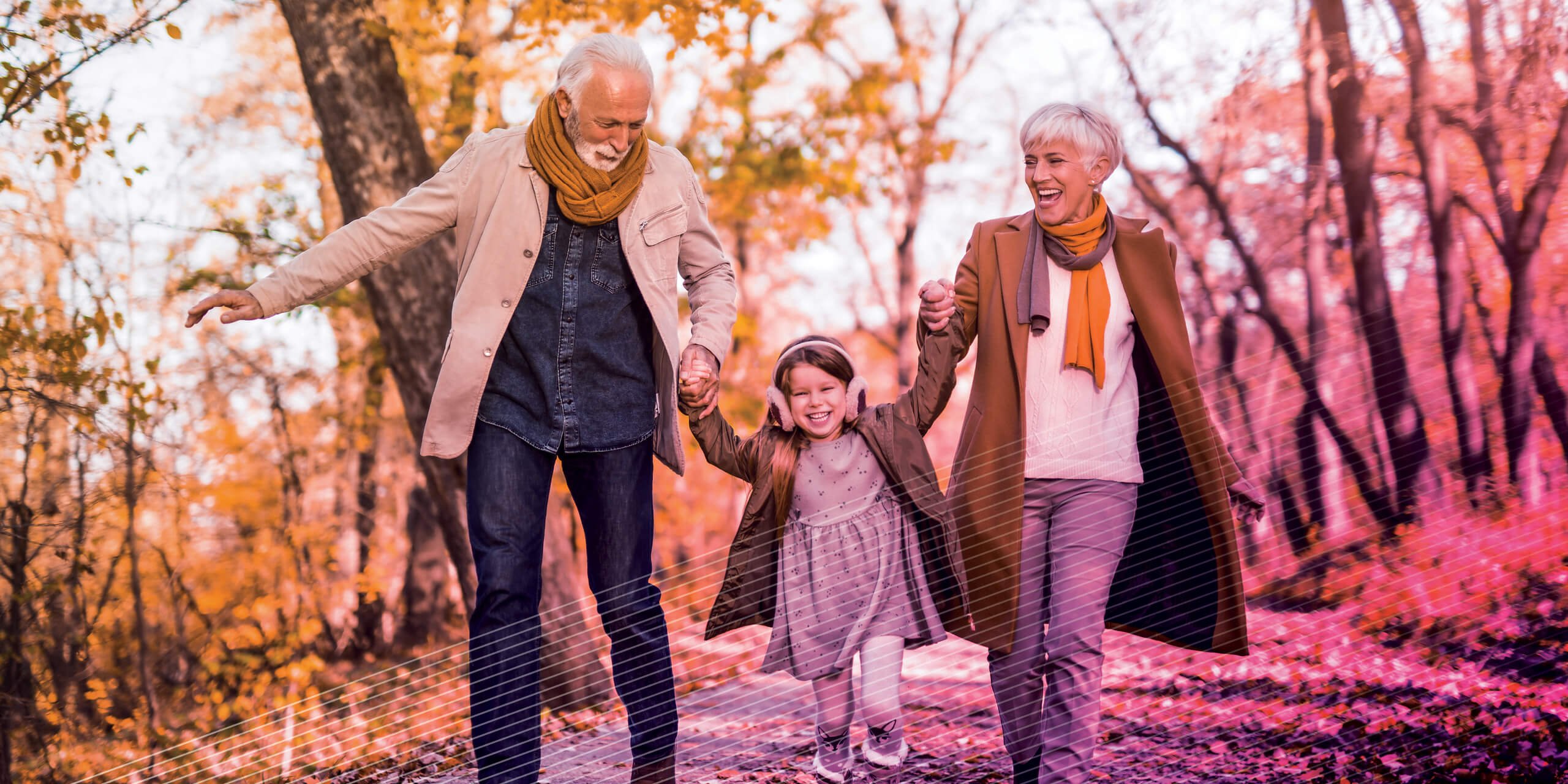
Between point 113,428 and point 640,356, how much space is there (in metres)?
2.62

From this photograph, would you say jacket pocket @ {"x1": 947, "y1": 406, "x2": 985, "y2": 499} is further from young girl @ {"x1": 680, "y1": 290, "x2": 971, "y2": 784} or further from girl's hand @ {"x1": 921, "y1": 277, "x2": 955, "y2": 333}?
girl's hand @ {"x1": 921, "y1": 277, "x2": 955, "y2": 333}

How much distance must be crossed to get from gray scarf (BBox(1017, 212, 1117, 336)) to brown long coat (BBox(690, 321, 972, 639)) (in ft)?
0.51

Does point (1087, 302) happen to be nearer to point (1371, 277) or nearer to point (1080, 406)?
point (1080, 406)

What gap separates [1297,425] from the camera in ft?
20.8

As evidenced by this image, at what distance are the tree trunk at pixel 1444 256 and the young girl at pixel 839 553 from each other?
144 inches

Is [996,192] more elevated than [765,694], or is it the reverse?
[996,192]

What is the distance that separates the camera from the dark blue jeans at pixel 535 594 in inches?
84.3

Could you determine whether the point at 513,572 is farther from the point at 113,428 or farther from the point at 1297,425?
the point at 1297,425

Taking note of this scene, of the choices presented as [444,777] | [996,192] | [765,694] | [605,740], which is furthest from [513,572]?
[996,192]

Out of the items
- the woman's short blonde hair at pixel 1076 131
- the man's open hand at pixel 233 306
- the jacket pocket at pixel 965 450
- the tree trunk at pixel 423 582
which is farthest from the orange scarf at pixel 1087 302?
the tree trunk at pixel 423 582

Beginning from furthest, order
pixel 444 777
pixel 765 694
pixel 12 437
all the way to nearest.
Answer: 1. pixel 765 694
2. pixel 12 437
3. pixel 444 777

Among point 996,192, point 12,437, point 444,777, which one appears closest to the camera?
point 444,777

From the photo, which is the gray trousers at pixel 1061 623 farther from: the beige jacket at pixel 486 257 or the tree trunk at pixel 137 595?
the tree trunk at pixel 137 595

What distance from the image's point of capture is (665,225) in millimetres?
2340
